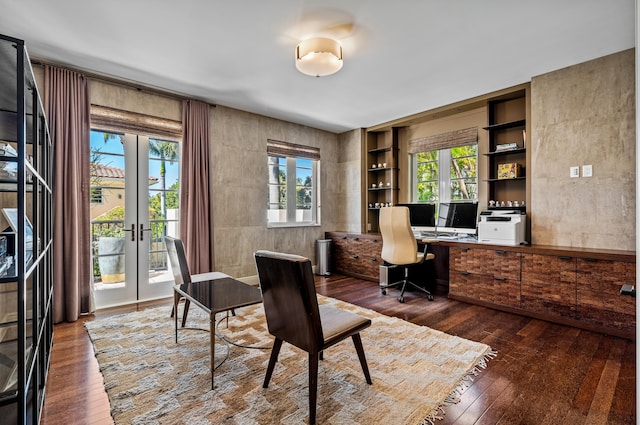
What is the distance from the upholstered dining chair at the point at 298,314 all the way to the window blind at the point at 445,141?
3700 millimetres

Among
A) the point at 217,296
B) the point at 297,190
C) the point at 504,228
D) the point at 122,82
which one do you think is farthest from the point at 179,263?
the point at 504,228

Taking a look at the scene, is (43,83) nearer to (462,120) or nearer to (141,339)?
(141,339)

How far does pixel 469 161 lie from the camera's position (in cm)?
472

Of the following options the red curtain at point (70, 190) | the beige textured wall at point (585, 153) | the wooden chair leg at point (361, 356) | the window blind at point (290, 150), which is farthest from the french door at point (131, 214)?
the beige textured wall at point (585, 153)

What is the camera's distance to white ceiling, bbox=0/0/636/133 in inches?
92.8

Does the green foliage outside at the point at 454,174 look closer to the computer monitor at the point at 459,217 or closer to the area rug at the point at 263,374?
the computer monitor at the point at 459,217

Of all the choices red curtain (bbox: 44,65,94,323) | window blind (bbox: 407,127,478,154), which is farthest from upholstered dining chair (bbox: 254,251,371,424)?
window blind (bbox: 407,127,478,154)

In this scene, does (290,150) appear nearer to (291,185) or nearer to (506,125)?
(291,185)

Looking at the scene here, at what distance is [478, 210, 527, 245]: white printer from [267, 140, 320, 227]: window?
2895mm

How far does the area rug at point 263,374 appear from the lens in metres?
1.78

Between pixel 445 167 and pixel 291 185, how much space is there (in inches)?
100

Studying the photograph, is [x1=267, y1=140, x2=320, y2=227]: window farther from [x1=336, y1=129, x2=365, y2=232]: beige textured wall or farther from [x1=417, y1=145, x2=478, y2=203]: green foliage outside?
[x1=417, y1=145, x2=478, y2=203]: green foliage outside

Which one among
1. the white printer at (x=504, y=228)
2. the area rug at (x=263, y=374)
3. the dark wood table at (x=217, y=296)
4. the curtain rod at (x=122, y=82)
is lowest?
the area rug at (x=263, y=374)

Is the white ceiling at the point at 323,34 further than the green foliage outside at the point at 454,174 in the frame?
No
